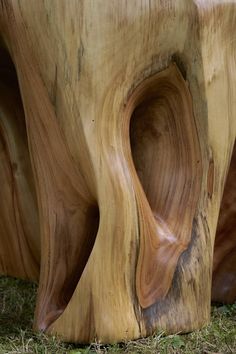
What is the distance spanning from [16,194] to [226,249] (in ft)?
1.74

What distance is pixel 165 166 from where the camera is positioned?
1627 mm

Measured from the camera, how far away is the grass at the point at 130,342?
1.50m

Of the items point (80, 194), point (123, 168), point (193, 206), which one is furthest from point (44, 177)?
point (193, 206)

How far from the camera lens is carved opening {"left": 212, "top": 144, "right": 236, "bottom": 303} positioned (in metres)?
1.88

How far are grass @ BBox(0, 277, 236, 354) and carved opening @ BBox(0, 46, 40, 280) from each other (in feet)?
0.83

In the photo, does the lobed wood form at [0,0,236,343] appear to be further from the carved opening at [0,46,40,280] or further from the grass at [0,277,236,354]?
the carved opening at [0,46,40,280]

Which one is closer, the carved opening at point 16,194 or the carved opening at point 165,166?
the carved opening at point 165,166

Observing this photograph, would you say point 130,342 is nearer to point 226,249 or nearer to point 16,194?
point 226,249

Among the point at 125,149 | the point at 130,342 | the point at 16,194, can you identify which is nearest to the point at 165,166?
the point at 125,149

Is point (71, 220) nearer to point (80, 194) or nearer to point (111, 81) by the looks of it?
point (80, 194)

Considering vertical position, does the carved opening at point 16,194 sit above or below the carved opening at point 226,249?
above

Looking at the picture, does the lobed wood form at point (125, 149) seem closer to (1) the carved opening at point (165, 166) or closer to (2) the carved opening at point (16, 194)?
(1) the carved opening at point (165, 166)

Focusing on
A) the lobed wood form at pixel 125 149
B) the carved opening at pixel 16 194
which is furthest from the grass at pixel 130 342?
the carved opening at pixel 16 194

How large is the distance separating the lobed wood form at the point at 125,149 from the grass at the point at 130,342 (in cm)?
2
